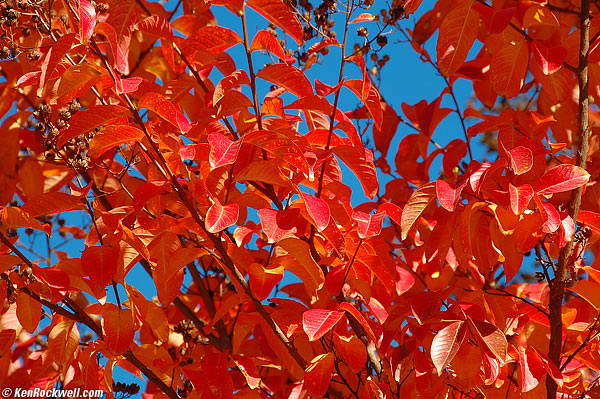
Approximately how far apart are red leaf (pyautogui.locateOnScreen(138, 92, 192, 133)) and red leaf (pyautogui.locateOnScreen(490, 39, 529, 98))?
2.47 feet

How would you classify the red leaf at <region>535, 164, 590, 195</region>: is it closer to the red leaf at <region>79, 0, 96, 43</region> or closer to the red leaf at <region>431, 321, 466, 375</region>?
the red leaf at <region>431, 321, 466, 375</region>

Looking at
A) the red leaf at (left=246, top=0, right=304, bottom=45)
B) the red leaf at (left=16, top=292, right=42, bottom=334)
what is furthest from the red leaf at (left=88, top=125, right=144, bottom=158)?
the red leaf at (left=16, top=292, right=42, bottom=334)

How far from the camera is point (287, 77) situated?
52.7 inches

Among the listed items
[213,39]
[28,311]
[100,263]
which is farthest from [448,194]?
[28,311]

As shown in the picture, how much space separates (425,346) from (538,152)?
50 cm

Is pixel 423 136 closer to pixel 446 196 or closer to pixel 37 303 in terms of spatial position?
pixel 446 196

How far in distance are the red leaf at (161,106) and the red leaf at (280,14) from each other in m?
0.28

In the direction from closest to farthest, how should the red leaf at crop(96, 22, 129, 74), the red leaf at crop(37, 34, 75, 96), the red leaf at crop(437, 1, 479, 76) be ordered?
the red leaf at crop(37, 34, 75, 96) < the red leaf at crop(96, 22, 129, 74) < the red leaf at crop(437, 1, 479, 76)

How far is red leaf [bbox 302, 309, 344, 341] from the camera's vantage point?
4.04 ft

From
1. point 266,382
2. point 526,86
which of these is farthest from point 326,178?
point 526,86

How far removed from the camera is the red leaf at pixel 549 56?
1.47 metres

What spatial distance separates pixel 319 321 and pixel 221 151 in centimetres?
38

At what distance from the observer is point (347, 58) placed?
1402mm

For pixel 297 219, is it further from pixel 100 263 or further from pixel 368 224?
pixel 100 263
